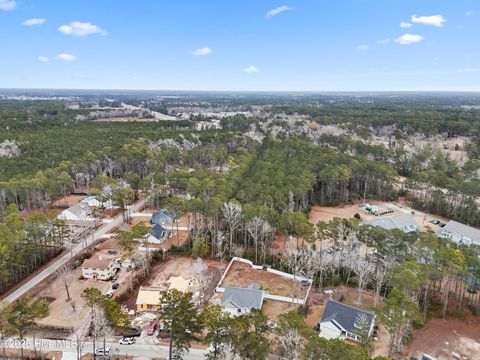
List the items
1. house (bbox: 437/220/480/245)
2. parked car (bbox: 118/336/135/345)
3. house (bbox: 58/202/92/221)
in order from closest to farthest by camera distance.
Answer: parked car (bbox: 118/336/135/345) < house (bbox: 437/220/480/245) < house (bbox: 58/202/92/221)

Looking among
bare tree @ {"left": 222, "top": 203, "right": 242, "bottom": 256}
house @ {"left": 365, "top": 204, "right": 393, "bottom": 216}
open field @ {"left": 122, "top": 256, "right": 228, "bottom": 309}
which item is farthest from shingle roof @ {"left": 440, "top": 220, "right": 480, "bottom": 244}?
open field @ {"left": 122, "top": 256, "right": 228, "bottom": 309}

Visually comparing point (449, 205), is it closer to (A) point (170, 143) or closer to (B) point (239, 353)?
(B) point (239, 353)

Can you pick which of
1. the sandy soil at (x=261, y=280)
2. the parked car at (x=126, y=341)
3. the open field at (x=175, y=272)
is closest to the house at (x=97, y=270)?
the open field at (x=175, y=272)

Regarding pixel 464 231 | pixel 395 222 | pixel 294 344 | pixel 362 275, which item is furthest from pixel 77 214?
pixel 464 231

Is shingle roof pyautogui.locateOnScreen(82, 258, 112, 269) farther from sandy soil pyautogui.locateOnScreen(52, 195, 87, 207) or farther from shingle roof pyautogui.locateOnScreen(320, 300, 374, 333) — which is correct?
sandy soil pyautogui.locateOnScreen(52, 195, 87, 207)

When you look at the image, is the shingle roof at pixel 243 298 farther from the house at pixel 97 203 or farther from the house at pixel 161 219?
the house at pixel 97 203
